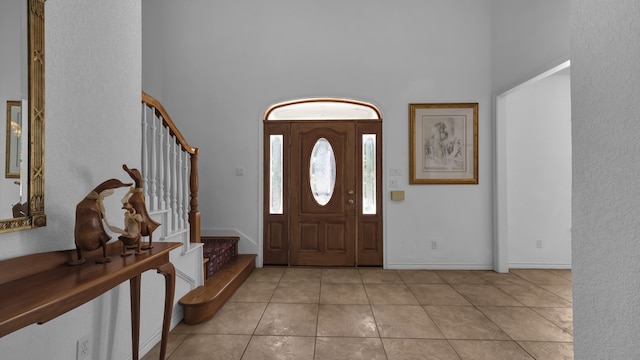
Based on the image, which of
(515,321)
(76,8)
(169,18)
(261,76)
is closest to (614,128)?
(515,321)

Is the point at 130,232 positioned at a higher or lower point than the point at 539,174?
lower

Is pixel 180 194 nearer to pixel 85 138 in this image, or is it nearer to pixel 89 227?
pixel 85 138

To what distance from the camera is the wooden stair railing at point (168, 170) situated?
223 cm

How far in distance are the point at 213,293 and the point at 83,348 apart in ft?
3.88

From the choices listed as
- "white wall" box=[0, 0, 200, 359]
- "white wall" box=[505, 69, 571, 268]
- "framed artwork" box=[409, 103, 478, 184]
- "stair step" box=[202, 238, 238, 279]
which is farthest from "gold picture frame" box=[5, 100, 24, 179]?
"white wall" box=[505, 69, 571, 268]

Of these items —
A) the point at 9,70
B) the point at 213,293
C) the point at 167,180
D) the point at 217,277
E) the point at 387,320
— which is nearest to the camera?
the point at 9,70

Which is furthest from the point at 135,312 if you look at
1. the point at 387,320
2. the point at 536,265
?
the point at 536,265

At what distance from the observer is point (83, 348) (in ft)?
5.11

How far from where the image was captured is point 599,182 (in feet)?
3.45

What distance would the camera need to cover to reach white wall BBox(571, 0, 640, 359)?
0.94m

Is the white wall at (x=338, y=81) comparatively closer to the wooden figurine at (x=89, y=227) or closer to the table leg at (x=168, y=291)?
the table leg at (x=168, y=291)

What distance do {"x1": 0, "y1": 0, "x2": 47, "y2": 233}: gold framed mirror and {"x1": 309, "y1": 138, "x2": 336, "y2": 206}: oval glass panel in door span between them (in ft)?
10.3

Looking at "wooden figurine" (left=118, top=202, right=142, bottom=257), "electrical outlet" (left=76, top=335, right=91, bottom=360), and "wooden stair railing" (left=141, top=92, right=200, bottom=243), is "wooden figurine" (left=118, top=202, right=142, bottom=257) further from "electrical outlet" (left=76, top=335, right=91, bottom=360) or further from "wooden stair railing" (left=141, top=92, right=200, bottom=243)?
"wooden stair railing" (left=141, top=92, right=200, bottom=243)

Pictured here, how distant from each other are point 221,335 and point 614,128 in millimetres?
2686
